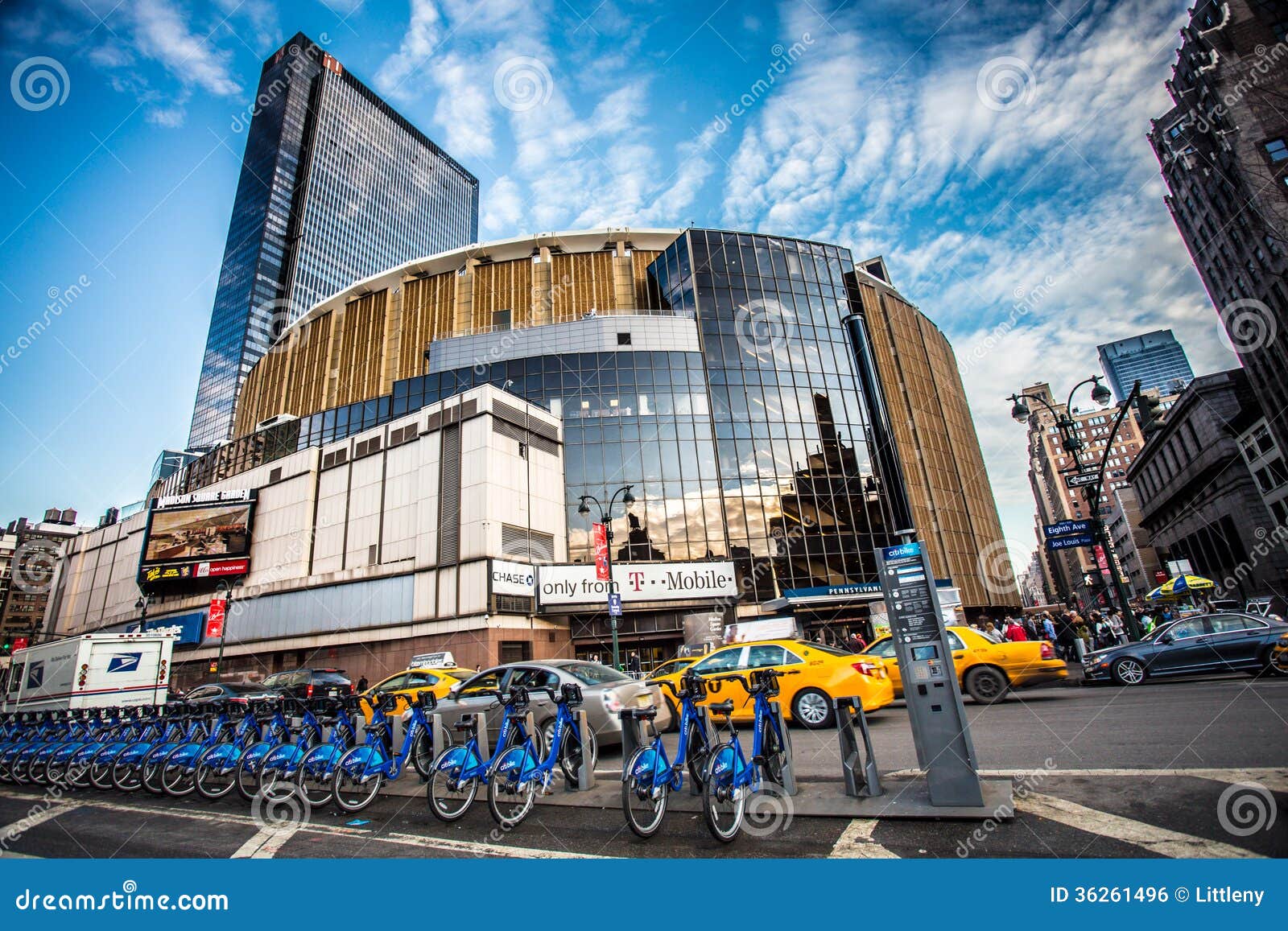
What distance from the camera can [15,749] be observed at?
10.7 metres

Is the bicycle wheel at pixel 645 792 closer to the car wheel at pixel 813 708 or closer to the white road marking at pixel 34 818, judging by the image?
the car wheel at pixel 813 708

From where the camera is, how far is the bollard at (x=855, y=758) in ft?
17.7

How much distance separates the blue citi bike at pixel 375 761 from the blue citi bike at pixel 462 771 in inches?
37.2

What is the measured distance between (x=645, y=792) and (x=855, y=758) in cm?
211

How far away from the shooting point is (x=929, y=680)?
17.6 feet

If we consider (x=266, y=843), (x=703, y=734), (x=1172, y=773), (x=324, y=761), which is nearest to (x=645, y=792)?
(x=703, y=734)

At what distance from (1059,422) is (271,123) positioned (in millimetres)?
161145

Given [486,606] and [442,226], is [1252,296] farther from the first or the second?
[442,226]

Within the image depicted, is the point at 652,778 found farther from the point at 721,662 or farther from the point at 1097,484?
the point at 1097,484

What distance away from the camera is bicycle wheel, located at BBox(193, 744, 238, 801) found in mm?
8117

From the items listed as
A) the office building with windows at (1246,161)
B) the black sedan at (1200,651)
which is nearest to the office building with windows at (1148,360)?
the office building with windows at (1246,161)

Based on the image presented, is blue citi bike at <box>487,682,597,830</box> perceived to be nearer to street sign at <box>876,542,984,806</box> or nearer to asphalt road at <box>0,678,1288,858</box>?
asphalt road at <box>0,678,1288,858</box>

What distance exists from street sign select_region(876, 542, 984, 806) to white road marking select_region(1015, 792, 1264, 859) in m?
0.49

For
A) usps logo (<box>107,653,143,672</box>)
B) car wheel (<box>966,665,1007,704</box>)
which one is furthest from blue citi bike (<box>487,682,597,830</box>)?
usps logo (<box>107,653,143,672</box>)
